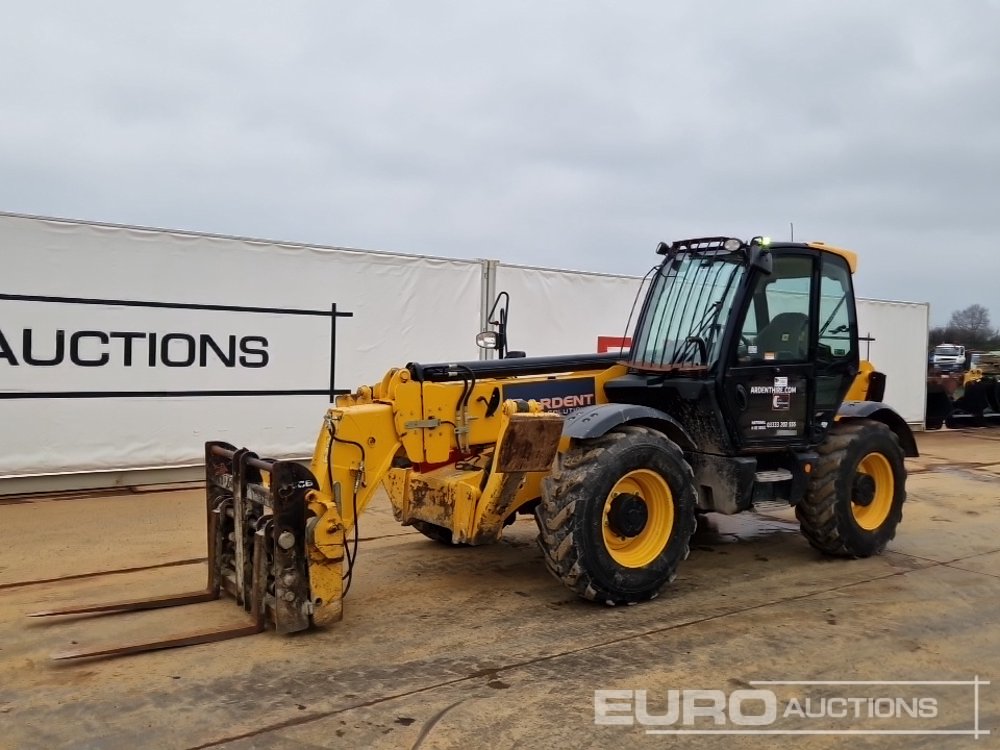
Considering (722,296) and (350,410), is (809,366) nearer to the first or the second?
(722,296)

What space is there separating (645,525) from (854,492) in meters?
2.21

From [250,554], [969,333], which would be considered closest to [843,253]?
[250,554]

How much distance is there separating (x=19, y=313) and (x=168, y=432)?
194cm

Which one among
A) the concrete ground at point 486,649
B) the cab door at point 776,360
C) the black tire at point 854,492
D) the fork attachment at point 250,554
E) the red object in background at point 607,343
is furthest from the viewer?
the red object in background at point 607,343

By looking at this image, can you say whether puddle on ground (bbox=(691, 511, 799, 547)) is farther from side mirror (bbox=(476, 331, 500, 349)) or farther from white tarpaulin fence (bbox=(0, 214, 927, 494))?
white tarpaulin fence (bbox=(0, 214, 927, 494))

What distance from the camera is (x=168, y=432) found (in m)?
9.58

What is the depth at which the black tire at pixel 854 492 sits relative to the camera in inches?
256

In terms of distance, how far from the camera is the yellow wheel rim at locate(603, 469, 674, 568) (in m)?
5.40

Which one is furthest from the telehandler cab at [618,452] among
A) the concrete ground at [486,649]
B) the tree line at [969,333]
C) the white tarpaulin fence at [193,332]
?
the tree line at [969,333]

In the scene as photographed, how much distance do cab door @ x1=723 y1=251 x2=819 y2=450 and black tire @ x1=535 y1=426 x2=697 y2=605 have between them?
839 mm

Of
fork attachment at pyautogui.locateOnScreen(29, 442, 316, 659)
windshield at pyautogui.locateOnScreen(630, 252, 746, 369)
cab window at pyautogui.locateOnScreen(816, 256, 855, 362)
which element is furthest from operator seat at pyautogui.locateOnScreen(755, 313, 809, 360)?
fork attachment at pyautogui.locateOnScreen(29, 442, 316, 659)

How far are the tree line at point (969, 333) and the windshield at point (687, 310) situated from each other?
125 ft

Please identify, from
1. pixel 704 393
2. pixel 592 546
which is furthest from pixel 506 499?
pixel 704 393

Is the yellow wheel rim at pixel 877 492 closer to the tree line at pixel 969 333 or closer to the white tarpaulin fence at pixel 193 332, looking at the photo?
the white tarpaulin fence at pixel 193 332
